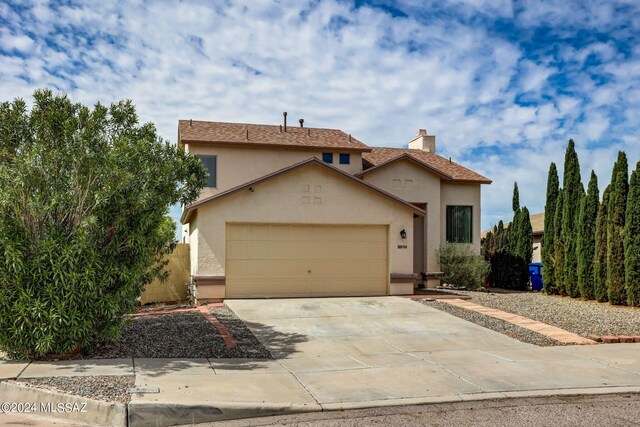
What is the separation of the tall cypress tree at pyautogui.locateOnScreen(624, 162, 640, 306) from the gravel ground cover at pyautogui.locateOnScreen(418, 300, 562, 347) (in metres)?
5.93

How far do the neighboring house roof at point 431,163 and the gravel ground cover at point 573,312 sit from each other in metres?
4.86

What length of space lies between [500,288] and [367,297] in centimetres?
863

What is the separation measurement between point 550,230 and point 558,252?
1.13 metres

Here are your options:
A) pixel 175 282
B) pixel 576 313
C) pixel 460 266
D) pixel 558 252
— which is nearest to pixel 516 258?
pixel 558 252

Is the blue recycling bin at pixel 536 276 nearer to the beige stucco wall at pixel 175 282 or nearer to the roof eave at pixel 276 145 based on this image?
the roof eave at pixel 276 145

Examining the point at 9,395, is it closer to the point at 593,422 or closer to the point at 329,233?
the point at 593,422

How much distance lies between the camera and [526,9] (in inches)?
507

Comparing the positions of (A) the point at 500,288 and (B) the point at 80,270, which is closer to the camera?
(B) the point at 80,270

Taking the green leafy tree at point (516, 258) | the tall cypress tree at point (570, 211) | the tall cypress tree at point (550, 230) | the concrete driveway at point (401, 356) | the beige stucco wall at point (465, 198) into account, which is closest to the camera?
the concrete driveway at point (401, 356)

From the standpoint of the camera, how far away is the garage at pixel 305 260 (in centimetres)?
1614

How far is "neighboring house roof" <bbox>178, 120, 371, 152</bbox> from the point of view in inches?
818

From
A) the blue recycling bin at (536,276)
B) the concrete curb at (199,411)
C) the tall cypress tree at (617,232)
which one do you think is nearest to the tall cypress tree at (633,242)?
the tall cypress tree at (617,232)

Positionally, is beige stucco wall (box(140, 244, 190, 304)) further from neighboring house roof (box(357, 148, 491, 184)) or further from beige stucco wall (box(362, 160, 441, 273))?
beige stucco wall (box(362, 160, 441, 273))

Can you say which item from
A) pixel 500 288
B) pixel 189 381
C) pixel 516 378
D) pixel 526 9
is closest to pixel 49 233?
pixel 189 381
